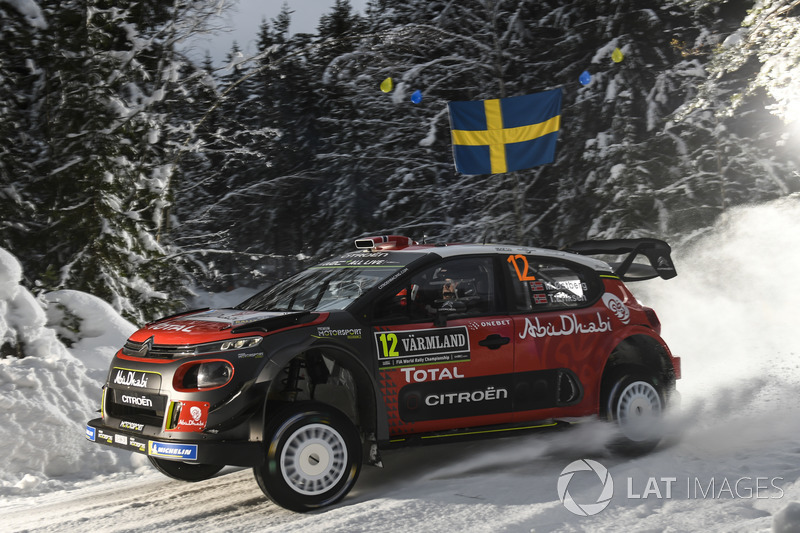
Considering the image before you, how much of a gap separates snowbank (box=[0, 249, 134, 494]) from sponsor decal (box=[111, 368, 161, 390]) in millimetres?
1614

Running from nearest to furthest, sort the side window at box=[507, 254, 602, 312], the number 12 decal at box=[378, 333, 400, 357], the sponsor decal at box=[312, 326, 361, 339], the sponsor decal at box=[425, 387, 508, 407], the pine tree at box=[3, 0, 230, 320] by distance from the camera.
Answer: the sponsor decal at box=[312, 326, 361, 339], the number 12 decal at box=[378, 333, 400, 357], the sponsor decal at box=[425, 387, 508, 407], the side window at box=[507, 254, 602, 312], the pine tree at box=[3, 0, 230, 320]

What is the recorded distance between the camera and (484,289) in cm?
638

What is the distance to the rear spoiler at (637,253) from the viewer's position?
296 inches

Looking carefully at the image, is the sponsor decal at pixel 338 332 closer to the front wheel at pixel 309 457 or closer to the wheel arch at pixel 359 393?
the wheel arch at pixel 359 393

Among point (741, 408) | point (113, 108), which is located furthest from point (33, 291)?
point (741, 408)

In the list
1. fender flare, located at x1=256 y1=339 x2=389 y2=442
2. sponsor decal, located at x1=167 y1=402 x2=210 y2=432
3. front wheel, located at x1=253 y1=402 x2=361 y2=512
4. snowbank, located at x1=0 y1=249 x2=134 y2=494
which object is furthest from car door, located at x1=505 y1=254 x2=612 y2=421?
snowbank, located at x1=0 y1=249 x2=134 y2=494

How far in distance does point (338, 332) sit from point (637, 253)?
316 centimetres

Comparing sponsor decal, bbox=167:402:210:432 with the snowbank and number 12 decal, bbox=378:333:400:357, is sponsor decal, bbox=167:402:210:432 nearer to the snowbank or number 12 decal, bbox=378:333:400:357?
number 12 decal, bbox=378:333:400:357

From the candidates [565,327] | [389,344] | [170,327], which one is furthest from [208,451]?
[565,327]

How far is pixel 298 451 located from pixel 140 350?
1300mm

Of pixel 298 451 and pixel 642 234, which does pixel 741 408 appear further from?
pixel 642 234

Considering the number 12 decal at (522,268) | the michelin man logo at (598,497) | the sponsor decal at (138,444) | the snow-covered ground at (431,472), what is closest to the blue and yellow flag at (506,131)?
the snow-covered ground at (431,472)

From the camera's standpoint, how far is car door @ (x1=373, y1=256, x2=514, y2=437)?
5840mm

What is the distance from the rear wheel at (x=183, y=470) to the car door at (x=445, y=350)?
1599 millimetres
